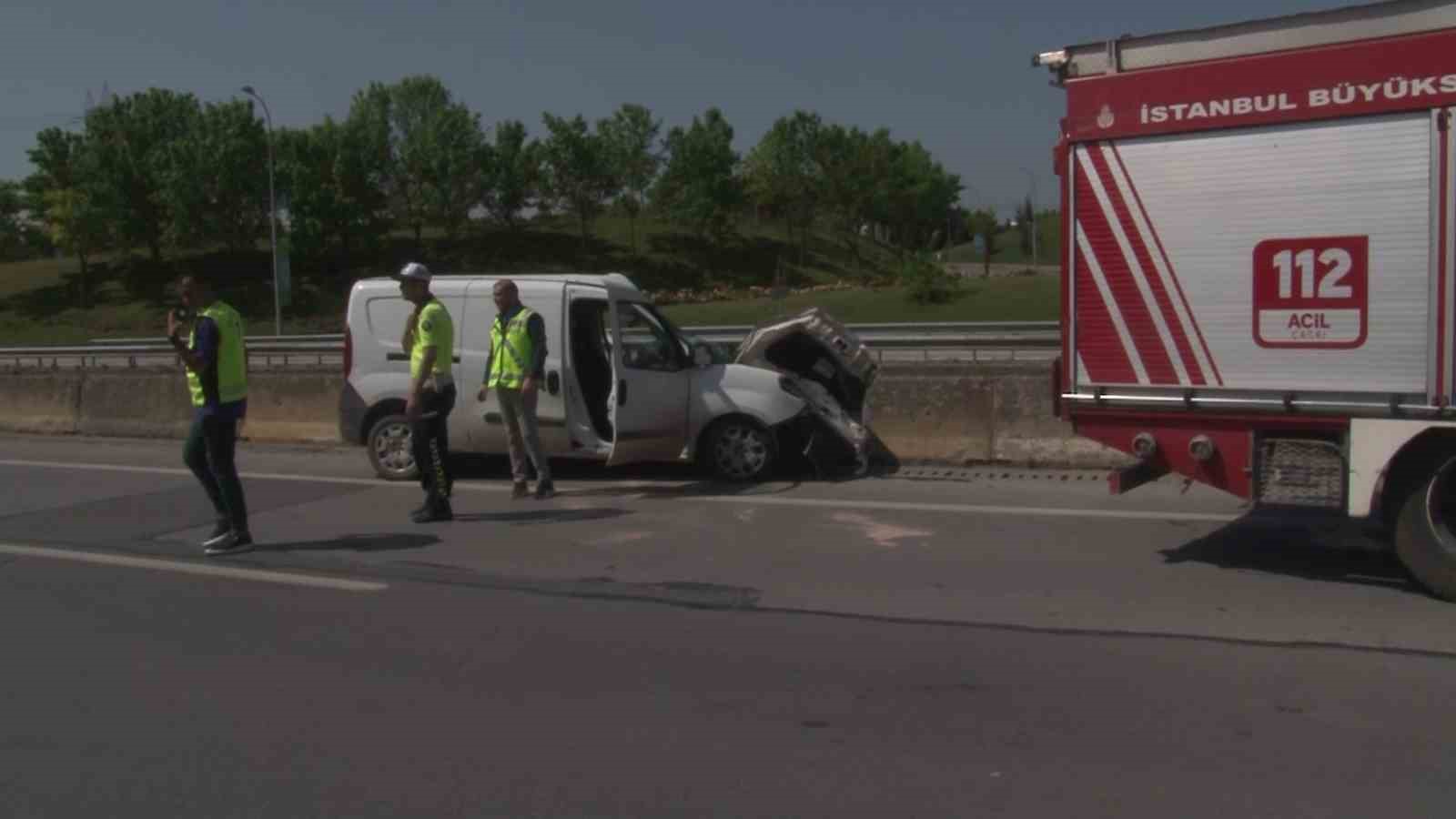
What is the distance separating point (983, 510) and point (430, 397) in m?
4.21

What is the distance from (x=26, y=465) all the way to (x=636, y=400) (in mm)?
6649

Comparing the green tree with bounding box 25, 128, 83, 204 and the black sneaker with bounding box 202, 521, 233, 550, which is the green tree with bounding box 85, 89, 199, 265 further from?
the black sneaker with bounding box 202, 521, 233, 550

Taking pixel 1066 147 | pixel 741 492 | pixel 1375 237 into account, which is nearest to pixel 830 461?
pixel 741 492

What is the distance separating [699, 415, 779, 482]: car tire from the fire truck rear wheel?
18.3 ft

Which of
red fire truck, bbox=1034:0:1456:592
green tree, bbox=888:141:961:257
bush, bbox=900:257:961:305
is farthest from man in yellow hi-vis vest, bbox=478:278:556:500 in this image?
green tree, bbox=888:141:961:257

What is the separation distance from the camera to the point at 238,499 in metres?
9.30

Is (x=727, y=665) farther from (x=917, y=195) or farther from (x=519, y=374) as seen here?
(x=917, y=195)

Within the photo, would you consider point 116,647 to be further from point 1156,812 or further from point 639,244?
point 639,244

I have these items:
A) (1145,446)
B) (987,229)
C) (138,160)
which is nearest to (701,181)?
(987,229)

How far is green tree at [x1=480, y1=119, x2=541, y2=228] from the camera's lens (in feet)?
204

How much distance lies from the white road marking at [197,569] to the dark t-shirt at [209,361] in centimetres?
99

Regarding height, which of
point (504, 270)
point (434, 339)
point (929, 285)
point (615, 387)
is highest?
point (504, 270)

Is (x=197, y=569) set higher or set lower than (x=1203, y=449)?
lower

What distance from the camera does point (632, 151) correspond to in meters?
63.4
